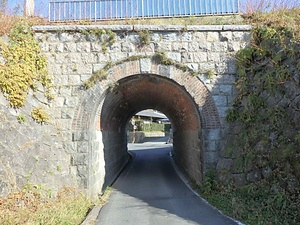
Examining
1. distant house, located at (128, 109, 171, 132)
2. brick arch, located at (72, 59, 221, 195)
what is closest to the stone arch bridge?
brick arch, located at (72, 59, 221, 195)

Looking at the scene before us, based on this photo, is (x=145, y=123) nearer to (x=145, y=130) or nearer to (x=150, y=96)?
(x=145, y=130)

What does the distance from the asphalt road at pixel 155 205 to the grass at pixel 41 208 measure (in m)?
0.56

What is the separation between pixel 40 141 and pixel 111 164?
4377mm

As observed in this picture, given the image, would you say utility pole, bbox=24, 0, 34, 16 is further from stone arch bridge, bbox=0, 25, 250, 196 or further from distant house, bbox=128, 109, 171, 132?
distant house, bbox=128, 109, 171, 132

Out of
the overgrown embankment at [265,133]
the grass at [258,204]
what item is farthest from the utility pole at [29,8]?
the grass at [258,204]

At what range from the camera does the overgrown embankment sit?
19.3ft

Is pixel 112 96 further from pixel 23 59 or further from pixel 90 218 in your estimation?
pixel 90 218

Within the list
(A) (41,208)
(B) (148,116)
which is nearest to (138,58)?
(A) (41,208)

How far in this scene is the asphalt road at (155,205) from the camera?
20.1ft

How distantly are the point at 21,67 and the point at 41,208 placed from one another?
140 inches

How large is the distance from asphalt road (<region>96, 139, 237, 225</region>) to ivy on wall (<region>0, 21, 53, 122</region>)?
11.4 feet

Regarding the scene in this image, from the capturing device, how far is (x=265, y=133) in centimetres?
697

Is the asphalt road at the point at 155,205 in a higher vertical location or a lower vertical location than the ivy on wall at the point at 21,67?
lower

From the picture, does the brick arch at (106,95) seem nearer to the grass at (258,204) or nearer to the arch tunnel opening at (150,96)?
the arch tunnel opening at (150,96)
